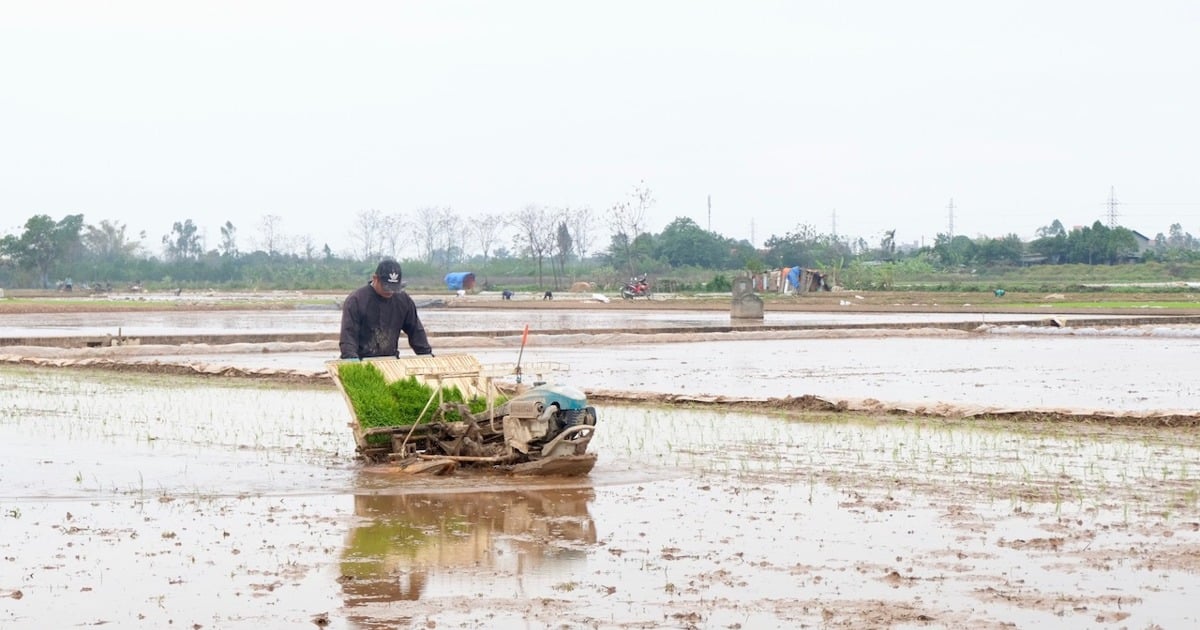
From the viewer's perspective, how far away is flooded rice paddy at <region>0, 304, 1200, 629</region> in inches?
236

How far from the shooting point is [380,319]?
1077 centimetres

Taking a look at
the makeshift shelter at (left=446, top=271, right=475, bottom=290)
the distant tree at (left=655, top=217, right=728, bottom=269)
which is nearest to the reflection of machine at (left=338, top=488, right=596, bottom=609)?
the makeshift shelter at (left=446, top=271, right=475, bottom=290)

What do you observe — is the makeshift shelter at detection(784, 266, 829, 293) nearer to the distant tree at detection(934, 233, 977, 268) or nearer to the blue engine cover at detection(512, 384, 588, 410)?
the distant tree at detection(934, 233, 977, 268)

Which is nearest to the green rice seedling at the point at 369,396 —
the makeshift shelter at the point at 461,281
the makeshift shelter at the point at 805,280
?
the makeshift shelter at the point at 805,280

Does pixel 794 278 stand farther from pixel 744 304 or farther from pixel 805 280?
→ pixel 744 304

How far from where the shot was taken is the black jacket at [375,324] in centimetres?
1066

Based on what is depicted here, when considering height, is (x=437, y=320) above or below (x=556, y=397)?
below

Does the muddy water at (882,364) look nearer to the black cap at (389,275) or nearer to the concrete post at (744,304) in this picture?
the black cap at (389,275)

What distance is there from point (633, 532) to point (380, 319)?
144 inches

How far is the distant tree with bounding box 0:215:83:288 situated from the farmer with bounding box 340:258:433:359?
87.5 metres

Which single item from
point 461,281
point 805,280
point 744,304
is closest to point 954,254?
point 805,280

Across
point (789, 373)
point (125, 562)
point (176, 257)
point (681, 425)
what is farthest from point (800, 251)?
point (125, 562)

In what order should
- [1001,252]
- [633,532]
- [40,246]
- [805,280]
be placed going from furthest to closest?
[40,246]
[1001,252]
[805,280]
[633,532]

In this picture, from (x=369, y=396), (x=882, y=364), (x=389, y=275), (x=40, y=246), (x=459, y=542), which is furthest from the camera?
(x=40, y=246)
